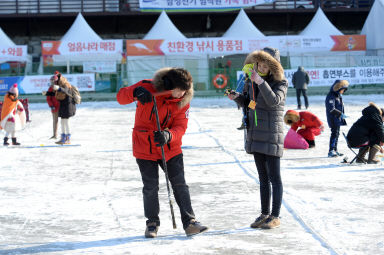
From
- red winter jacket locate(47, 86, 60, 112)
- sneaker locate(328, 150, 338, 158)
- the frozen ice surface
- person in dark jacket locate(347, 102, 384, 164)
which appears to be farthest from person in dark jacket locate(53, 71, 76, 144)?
person in dark jacket locate(347, 102, 384, 164)

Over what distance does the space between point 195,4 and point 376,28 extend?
9.17 metres

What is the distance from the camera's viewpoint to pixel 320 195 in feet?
21.5

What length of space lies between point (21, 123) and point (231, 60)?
16591mm

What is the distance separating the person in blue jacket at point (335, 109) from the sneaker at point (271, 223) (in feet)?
15.3

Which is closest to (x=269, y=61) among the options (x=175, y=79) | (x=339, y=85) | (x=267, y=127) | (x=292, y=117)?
(x=267, y=127)

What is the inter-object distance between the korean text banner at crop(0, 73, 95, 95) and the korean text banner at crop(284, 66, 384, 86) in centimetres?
938

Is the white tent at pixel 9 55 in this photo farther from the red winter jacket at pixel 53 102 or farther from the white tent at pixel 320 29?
the red winter jacket at pixel 53 102

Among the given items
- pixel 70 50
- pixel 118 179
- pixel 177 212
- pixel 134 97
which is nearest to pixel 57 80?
pixel 118 179

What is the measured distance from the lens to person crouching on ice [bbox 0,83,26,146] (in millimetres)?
11992

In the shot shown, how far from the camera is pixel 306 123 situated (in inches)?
418

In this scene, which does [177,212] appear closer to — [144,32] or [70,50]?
[70,50]

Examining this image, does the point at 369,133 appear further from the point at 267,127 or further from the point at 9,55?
the point at 9,55

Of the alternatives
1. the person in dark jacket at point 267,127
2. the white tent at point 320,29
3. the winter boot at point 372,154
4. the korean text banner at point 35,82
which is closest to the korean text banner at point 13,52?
the korean text banner at point 35,82

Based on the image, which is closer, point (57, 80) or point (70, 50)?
point (57, 80)
